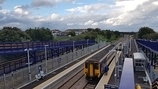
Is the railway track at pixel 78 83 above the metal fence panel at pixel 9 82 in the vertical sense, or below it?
below

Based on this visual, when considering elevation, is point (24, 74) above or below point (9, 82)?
above

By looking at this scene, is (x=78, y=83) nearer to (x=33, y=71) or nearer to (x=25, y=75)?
(x=33, y=71)

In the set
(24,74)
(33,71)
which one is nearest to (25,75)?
(24,74)

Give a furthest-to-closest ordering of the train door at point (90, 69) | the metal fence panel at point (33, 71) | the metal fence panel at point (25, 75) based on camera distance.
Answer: the train door at point (90, 69) → the metal fence panel at point (33, 71) → the metal fence panel at point (25, 75)

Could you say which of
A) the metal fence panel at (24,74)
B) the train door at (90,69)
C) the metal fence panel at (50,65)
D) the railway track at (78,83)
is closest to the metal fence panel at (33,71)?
the metal fence panel at (24,74)

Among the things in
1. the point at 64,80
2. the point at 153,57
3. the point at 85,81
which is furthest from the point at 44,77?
the point at 153,57

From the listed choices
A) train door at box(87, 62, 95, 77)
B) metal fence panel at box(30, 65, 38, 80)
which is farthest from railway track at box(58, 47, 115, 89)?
metal fence panel at box(30, 65, 38, 80)

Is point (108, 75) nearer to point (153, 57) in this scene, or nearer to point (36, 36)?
point (153, 57)

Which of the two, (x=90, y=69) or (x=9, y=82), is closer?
(x=9, y=82)

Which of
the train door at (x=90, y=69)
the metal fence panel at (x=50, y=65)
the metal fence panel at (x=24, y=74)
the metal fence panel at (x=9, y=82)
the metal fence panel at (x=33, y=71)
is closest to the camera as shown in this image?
the metal fence panel at (x=9, y=82)

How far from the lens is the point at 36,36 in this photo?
3671 inches

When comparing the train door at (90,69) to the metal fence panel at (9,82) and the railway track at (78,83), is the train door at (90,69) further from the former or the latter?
the metal fence panel at (9,82)

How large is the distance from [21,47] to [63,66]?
27.4 feet

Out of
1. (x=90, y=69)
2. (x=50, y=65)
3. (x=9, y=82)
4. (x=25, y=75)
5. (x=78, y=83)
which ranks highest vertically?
(x=90, y=69)
